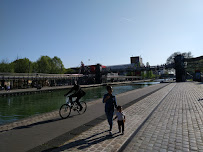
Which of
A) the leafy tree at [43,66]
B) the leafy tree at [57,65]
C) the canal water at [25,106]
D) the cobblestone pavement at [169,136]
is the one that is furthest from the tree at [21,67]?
the cobblestone pavement at [169,136]

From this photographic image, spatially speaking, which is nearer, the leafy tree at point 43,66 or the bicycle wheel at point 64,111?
the bicycle wheel at point 64,111

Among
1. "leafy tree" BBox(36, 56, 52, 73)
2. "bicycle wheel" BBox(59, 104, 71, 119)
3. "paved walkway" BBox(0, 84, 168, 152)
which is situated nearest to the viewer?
"paved walkway" BBox(0, 84, 168, 152)

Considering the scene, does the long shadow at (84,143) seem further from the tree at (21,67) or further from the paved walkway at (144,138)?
the tree at (21,67)

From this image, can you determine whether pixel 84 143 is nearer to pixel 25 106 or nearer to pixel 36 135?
pixel 36 135

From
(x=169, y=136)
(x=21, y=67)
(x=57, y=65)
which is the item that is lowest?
(x=169, y=136)

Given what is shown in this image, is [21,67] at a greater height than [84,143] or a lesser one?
greater

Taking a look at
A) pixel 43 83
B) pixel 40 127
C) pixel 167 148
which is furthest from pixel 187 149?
pixel 43 83

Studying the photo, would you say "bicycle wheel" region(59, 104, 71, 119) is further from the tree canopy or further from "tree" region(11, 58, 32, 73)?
"tree" region(11, 58, 32, 73)

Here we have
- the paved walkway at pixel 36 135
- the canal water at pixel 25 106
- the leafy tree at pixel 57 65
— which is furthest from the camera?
the leafy tree at pixel 57 65

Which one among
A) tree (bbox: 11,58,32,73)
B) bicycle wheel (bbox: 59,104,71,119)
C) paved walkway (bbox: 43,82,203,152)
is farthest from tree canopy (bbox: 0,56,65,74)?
paved walkway (bbox: 43,82,203,152)

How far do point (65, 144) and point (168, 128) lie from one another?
399 cm

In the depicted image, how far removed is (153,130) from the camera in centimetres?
586

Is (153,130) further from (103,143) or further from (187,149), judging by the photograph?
(103,143)

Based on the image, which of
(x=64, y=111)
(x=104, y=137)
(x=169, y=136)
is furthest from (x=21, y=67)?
(x=169, y=136)
